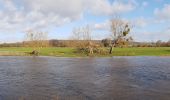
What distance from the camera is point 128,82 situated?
74.2ft

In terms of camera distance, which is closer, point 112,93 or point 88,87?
point 112,93

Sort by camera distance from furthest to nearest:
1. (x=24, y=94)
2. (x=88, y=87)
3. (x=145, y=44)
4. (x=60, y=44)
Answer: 1. (x=60, y=44)
2. (x=145, y=44)
3. (x=88, y=87)
4. (x=24, y=94)

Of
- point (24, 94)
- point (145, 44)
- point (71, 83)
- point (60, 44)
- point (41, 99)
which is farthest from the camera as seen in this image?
point (60, 44)

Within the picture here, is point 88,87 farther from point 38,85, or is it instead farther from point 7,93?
point 7,93

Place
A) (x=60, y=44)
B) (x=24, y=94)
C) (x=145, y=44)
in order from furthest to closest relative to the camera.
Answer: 1. (x=60, y=44)
2. (x=145, y=44)
3. (x=24, y=94)

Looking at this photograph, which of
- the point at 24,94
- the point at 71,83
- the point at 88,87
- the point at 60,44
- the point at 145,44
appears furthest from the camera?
the point at 60,44

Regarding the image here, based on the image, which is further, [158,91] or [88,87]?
[88,87]

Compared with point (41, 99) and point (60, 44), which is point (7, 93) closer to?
point (41, 99)

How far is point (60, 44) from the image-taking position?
4909 inches

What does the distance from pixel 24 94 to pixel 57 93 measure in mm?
1938

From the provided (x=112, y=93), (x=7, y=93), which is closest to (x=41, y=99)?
(x=7, y=93)

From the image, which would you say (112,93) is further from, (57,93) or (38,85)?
(38,85)

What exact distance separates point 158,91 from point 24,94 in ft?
26.8

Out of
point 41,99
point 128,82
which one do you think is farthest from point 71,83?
point 41,99
